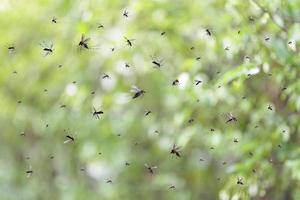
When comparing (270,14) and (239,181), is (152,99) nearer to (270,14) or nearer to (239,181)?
(239,181)

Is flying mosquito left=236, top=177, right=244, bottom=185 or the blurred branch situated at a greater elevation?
the blurred branch

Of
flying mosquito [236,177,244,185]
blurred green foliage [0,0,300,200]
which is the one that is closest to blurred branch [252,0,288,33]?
blurred green foliage [0,0,300,200]

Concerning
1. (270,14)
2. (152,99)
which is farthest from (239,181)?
(152,99)

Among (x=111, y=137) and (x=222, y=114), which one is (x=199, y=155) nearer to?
(x=111, y=137)

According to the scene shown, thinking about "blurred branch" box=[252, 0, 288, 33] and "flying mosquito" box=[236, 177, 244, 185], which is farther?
"flying mosquito" box=[236, 177, 244, 185]

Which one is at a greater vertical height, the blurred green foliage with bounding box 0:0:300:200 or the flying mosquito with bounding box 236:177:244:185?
the blurred green foliage with bounding box 0:0:300:200

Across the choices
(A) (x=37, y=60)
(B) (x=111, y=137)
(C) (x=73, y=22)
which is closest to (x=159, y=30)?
(C) (x=73, y=22)

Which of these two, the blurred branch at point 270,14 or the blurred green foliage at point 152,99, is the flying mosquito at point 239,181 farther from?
the blurred branch at point 270,14

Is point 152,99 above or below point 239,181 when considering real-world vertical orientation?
above

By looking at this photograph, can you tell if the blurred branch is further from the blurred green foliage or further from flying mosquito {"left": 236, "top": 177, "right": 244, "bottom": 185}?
flying mosquito {"left": 236, "top": 177, "right": 244, "bottom": 185}

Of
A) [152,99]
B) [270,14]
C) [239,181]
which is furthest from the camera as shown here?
[152,99]
